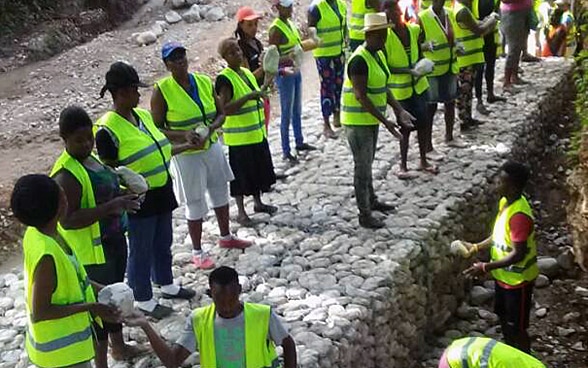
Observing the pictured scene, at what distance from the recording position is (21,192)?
3.39m

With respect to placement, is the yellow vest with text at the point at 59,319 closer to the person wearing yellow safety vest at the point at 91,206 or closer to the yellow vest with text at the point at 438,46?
the person wearing yellow safety vest at the point at 91,206

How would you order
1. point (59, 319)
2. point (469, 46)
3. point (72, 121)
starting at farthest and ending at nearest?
point (469, 46)
point (72, 121)
point (59, 319)

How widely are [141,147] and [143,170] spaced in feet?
0.50

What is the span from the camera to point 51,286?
3.43 meters

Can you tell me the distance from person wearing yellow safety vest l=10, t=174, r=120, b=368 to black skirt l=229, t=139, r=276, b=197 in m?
2.86

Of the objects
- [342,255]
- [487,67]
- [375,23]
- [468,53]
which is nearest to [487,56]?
[487,67]

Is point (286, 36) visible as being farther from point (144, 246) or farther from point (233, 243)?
point (144, 246)

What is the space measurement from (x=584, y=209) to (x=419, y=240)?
4.26ft

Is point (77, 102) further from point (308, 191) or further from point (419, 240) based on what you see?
point (419, 240)

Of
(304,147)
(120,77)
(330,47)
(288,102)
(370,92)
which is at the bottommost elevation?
(304,147)

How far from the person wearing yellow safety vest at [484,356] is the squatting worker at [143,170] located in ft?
7.03

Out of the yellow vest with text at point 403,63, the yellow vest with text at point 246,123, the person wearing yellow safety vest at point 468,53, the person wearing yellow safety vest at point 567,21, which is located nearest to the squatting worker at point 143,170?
the yellow vest with text at point 246,123

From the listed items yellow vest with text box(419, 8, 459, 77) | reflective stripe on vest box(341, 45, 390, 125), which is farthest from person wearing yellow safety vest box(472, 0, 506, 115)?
reflective stripe on vest box(341, 45, 390, 125)

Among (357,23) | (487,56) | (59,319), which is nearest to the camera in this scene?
(59,319)
